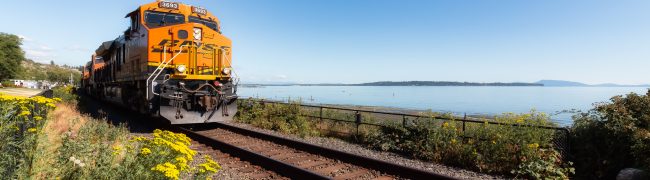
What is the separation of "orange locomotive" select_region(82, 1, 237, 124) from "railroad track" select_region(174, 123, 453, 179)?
109 cm

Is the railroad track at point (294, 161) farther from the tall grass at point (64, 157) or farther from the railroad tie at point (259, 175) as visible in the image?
the tall grass at point (64, 157)

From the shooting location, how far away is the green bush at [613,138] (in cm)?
609

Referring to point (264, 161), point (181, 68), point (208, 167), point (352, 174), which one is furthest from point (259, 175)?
point (181, 68)

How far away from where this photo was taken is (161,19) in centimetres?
1136

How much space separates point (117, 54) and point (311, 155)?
10556 mm

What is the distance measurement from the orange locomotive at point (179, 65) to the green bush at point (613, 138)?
9.02 meters

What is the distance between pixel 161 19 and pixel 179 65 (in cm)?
204

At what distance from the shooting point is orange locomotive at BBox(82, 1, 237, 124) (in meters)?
10.3

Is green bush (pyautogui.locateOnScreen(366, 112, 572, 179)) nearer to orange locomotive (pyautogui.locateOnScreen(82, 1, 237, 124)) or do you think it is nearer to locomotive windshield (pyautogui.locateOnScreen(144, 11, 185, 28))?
orange locomotive (pyautogui.locateOnScreen(82, 1, 237, 124))

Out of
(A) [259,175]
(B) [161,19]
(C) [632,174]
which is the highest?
(B) [161,19]

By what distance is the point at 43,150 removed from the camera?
348 cm

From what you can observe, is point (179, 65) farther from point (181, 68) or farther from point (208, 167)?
point (208, 167)

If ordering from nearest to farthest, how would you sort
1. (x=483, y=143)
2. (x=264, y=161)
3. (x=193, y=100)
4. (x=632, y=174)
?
(x=632, y=174) → (x=264, y=161) → (x=483, y=143) → (x=193, y=100)

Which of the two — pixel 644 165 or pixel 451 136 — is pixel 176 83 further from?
pixel 644 165
